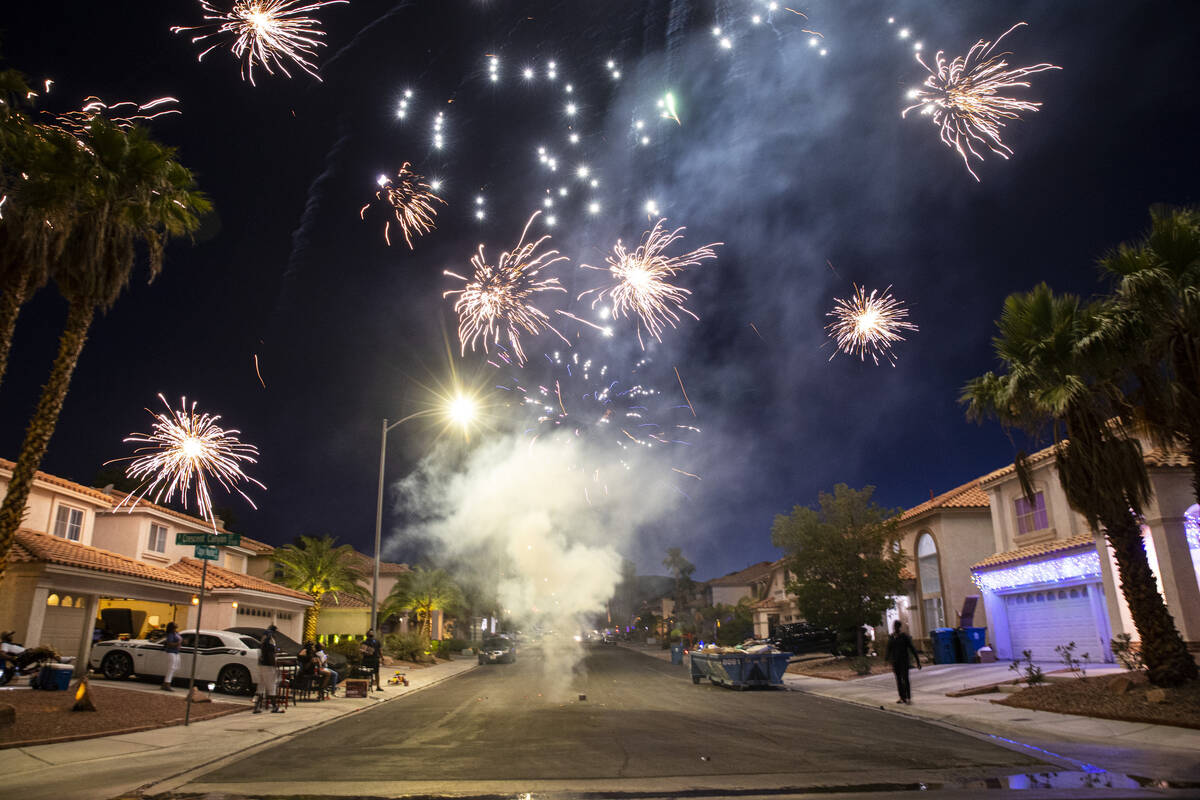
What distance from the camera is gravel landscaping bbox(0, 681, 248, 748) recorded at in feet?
36.5

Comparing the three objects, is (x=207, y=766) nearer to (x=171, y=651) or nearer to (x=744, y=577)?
(x=171, y=651)

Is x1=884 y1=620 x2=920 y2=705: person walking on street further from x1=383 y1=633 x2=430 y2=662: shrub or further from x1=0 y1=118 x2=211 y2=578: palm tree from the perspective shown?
x1=383 y1=633 x2=430 y2=662: shrub

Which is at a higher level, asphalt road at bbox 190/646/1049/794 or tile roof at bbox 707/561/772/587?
tile roof at bbox 707/561/772/587

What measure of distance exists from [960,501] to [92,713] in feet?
97.7

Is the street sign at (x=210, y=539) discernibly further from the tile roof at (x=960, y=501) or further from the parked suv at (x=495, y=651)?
the parked suv at (x=495, y=651)

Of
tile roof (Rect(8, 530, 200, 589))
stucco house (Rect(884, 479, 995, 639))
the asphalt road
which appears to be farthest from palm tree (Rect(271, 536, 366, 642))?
stucco house (Rect(884, 479, 995, 639))

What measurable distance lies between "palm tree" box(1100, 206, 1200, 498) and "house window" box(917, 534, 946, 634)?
18.1 m

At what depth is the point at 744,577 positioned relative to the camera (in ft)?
261

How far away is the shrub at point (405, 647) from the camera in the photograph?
123 ft

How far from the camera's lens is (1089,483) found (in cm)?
1455

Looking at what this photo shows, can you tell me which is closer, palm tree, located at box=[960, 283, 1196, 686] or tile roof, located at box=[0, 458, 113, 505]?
palm tree, located at box=[960, 283, 1196, 686]

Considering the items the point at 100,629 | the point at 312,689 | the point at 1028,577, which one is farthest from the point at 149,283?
the point at 1028,577

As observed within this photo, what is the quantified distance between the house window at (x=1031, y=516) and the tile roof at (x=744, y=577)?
49.3 meters

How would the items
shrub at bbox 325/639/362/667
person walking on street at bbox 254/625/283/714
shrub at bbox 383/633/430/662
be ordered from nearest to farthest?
person walking on street at bbox 254/625/283/714, shrub at bbox 325/639/362/667, shrub at bbox 383/633/430/662
